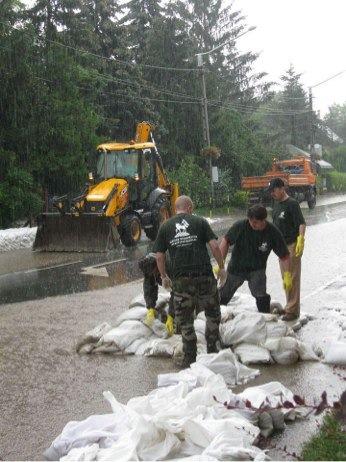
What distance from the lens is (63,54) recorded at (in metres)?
23.7

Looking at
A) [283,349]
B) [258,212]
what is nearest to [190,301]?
[283,349]

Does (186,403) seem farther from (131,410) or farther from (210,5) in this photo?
(210,5)

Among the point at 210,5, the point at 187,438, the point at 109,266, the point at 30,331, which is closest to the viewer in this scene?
the point at 187,438

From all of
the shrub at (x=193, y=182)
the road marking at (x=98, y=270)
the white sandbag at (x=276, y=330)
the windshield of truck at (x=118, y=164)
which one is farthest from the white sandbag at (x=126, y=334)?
the shrub at (x=193, y=182)

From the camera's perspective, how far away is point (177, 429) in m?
4.29

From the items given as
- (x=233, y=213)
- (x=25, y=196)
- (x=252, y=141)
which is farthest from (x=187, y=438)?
(x=252, y=141)

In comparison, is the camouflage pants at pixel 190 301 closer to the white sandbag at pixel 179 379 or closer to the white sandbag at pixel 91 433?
the white sandbag at pixel 179 379

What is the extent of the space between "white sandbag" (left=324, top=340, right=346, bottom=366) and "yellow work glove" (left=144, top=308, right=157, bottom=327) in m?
2.06

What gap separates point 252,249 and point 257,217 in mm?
477

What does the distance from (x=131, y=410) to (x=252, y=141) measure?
36.6 m

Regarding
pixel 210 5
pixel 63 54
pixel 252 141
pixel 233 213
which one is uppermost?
pixel 210 5

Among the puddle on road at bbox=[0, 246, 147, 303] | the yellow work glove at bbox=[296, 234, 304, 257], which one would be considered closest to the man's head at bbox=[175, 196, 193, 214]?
the yellow work glove at bbox=[296, 234, 304, 257]

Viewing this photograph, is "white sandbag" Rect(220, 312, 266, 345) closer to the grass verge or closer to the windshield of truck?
the grass verge

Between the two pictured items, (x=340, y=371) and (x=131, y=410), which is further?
(x=340, y=371)
